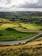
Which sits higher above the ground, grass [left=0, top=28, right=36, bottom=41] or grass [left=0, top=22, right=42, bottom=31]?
grass [left=0, top=22, right=42, bottom=31]

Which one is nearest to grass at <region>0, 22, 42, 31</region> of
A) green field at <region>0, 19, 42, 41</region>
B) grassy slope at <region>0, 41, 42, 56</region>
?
green field at <region>0, 19, 42, 41</region>

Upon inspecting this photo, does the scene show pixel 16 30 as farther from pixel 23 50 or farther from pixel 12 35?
pixel 23 50

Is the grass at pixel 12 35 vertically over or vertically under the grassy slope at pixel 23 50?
over

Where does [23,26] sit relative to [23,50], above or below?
above

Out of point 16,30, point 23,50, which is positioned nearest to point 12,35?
point 16,30

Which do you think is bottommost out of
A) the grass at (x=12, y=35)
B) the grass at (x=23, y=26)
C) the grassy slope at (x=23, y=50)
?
the grassy slope at (x=23, y=50)

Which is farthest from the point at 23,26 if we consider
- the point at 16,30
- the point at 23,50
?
the point at 23,50

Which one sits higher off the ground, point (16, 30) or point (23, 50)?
point (16, 30)

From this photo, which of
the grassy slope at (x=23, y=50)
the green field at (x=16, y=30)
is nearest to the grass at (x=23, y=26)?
the green field at (x=16, y=30)

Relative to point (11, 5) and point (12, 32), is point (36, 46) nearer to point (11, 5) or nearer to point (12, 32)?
point (12, 32)

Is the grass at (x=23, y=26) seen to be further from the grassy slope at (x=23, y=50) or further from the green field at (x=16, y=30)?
the grassy slope at (x=23, y=50)

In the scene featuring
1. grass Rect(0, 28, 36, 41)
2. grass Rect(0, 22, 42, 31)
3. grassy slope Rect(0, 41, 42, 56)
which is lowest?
grassy slope Rect(0, 41, 42, 56)

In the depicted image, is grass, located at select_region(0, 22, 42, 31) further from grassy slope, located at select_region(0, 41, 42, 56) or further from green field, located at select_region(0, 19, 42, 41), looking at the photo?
grassy slope, located at select_region(0, 41, 42, 56)
